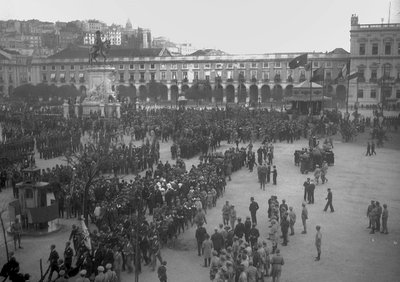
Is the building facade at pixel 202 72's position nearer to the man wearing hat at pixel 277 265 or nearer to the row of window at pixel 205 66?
the row of window at pixel 205 66

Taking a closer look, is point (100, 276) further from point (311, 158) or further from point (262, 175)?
point (311, 158)

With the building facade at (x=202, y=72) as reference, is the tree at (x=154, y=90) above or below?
below

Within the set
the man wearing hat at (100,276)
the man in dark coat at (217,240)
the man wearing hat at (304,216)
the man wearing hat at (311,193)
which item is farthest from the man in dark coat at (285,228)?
the man wearing hat at (100,276)

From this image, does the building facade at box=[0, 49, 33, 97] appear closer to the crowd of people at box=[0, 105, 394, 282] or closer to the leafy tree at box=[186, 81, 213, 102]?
the leafy tree at box=[186, 81, 213, 102]

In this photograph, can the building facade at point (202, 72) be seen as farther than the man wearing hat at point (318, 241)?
Yes

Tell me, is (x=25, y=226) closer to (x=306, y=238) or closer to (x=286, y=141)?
(x=306, y=238)

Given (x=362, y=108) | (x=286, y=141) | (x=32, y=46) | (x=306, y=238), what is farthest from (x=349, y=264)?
(x=32, y=46)

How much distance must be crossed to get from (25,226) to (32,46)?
126531 mm

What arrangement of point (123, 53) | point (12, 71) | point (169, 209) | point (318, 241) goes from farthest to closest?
1. point (12, 71)
2. point (123, 53)
3. point (169, 209)
4. point (318, 241)

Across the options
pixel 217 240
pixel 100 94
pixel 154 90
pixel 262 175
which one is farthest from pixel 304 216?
pixel 154 90

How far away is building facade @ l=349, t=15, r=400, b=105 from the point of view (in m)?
72.2

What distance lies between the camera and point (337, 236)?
18.0 m

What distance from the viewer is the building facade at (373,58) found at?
7225 centimetres

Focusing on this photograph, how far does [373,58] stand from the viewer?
73.8 metres
